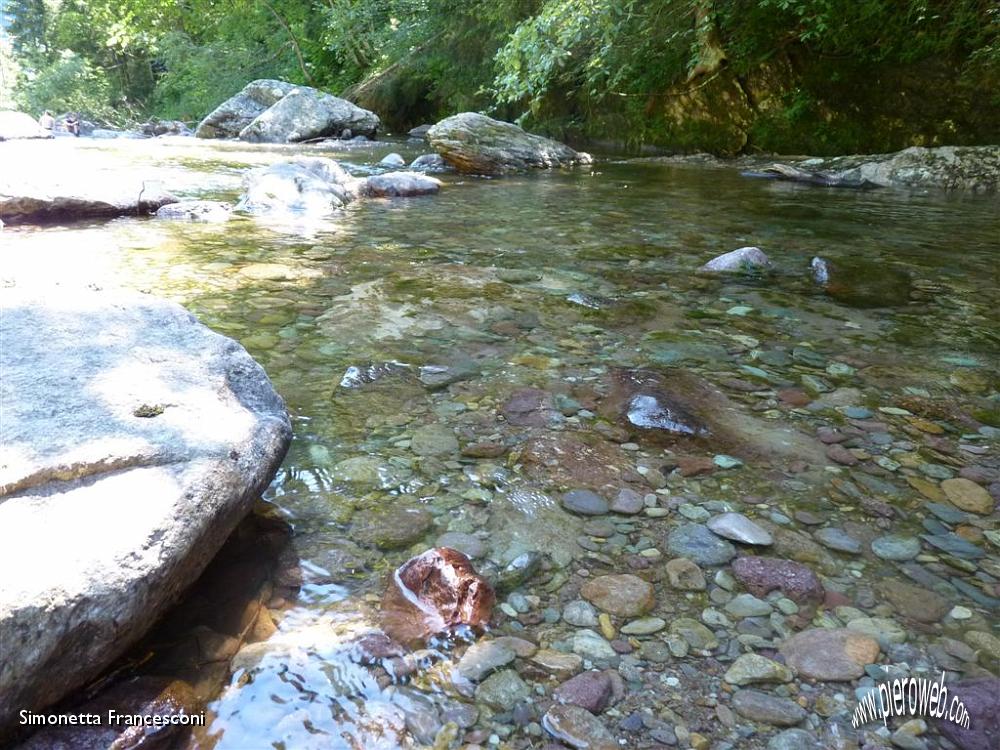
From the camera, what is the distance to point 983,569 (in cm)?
164

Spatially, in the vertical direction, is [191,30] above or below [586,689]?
above

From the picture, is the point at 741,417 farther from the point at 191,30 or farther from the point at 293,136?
the point at 191,30

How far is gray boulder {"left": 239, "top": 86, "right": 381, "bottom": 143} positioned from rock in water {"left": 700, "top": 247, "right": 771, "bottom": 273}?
41.6ft

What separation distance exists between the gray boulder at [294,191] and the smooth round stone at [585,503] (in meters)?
5.10

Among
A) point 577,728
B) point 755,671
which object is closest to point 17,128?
point 577,728

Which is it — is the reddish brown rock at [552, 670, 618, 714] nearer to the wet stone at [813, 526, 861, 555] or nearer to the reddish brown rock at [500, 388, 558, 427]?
the wet stone at [813, 526, 861, 555]

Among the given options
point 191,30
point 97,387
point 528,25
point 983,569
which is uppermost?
point 191,30

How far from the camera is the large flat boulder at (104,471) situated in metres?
1.12

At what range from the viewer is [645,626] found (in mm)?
1465

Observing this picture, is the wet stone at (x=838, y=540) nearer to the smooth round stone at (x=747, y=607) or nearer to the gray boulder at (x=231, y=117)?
the smooth round stone at (x=747, y=607)

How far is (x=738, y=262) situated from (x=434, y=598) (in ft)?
11.4

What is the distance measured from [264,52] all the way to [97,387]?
27246 mm

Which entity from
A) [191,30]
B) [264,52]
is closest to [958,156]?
[264,52]

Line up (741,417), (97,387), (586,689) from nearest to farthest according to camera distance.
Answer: (586,689), (97,387), (741,417)
